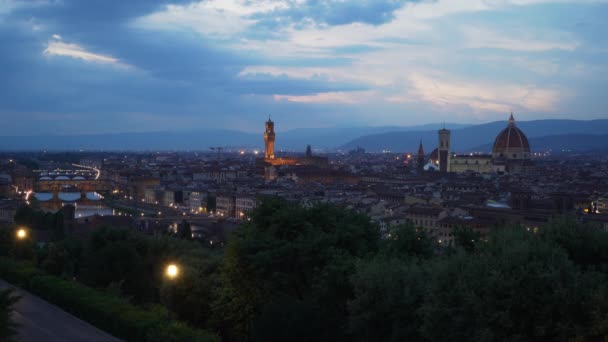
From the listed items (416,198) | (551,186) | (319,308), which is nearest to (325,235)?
(319,308)

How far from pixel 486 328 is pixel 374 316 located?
182 centimetres

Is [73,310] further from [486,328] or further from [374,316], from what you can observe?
[486,328]

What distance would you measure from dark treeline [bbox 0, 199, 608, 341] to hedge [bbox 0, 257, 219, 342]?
710 mm

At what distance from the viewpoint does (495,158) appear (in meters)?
86.7

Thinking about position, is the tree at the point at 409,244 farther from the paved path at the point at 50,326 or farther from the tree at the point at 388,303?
the paved path at the point at 50,326

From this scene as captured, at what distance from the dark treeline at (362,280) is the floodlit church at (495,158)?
238ft

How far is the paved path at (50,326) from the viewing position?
10078 millimetres

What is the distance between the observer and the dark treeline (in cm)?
654

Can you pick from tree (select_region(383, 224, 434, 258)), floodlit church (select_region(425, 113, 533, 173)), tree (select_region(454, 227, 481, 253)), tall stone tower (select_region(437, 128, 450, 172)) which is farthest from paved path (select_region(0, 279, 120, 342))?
tall stone tower (select_region(437, 128, 450, 172))

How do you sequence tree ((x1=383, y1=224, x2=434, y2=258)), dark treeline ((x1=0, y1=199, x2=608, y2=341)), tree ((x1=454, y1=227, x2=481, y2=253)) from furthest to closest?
tree ((x1=454, y1=227, x2=481, y2=253)) → tree ((x1=383, y1=224, x2=434, y2=258)) → dark treeline ((x1=0, y1=199, x2=608, y2=341))

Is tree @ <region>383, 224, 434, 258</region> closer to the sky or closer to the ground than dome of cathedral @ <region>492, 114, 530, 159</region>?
closer to the ground

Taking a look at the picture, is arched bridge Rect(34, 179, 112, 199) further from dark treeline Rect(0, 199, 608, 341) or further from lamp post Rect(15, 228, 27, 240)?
dark treeline Rect(0, 199, 608, 341)

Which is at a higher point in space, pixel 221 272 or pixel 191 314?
pixel 221 272

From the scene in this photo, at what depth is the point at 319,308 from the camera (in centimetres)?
927
